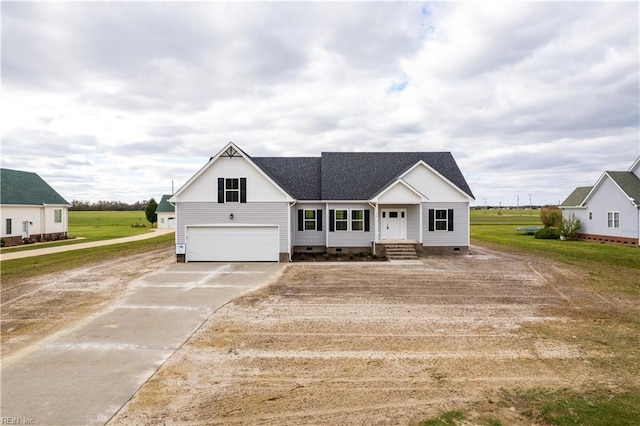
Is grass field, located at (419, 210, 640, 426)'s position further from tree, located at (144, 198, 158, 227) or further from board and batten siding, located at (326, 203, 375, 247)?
tree, located at (144, 198, 158, 227)

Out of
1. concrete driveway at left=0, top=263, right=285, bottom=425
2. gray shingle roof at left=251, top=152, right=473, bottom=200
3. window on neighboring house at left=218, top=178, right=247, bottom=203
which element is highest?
gray shingle roof at left=251, top=152, right=473, bottom=200

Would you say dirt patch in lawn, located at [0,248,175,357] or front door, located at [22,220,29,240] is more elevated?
front door, located at [22,220,29,240]

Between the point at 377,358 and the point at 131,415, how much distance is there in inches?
174

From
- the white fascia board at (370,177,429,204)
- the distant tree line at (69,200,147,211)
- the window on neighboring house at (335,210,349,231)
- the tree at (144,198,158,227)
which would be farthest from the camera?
the distant tree line at (69,200,147,211)

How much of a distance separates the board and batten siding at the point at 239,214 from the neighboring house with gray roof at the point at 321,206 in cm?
6

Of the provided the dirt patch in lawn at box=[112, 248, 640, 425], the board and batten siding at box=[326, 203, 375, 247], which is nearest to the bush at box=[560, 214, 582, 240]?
the board and batten siding at box=[326, 203, 375, 247]

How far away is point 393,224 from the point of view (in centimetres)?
2339

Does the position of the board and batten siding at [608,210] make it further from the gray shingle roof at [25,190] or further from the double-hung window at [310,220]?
the gray shingle roof at [25,190]

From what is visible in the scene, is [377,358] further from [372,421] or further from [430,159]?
[430,159]

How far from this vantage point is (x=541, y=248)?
83.5ft

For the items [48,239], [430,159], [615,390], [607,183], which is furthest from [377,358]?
[48,239]

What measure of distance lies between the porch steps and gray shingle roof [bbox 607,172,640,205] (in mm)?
18366

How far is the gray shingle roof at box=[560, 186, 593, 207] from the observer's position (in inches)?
1316

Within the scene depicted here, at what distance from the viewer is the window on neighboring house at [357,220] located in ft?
77.0
